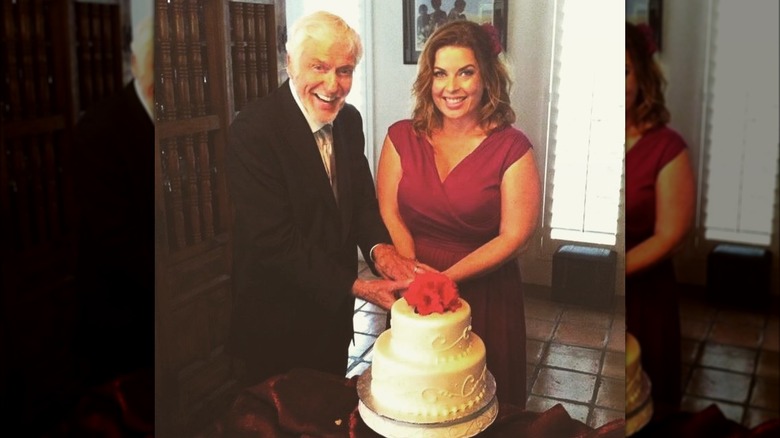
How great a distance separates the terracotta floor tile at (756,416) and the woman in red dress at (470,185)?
2.01 feet

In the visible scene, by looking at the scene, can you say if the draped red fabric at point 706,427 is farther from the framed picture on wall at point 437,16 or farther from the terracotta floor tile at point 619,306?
the framed picture on wall at point 437,16

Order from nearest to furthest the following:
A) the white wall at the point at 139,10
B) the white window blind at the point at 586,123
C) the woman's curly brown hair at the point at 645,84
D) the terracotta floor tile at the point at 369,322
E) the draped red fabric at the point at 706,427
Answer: the white window blind at the point at 586,123 < the terracotta floor tile at the point at 369,322 < the woman's curly brown hair at the point at 645,84 < the draped red fabric at the point at 706,427 < the white wall at the point at 139,10

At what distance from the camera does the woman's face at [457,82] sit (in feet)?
3.43

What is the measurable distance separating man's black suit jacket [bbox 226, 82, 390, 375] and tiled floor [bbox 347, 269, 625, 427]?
10cm

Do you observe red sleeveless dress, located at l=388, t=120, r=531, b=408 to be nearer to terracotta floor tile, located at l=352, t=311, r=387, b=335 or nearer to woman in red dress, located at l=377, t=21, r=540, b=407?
woman in red dress, located at l=377, t=21, r=540, b=407

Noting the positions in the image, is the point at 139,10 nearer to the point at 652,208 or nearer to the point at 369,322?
the point at 369,322

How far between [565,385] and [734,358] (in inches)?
22.6

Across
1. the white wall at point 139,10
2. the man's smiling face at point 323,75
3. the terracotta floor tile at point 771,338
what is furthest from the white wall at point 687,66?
the white wall at point 139,10

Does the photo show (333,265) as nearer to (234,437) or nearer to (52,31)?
(234,437)

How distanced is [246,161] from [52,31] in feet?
3.57

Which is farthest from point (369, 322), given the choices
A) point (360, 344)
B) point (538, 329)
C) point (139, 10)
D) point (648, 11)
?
point (139, 10)

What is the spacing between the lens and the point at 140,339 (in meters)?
2.10

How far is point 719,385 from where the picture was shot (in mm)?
1513

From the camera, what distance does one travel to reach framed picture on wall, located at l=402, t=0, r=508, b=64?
104 cm
